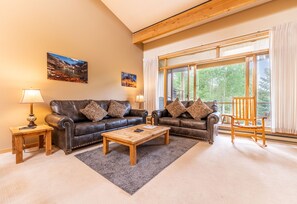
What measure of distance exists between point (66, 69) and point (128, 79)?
205cm

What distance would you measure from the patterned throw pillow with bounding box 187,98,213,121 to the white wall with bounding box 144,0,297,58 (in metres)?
1.96

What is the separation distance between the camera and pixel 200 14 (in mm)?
3498

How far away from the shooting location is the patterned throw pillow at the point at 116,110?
3641 millimetres

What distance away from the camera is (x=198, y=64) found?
4578 mm

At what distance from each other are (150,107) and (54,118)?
11.0 feet

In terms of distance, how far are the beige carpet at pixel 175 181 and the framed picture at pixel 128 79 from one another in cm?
301

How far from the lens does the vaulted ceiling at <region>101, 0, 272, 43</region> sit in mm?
3264

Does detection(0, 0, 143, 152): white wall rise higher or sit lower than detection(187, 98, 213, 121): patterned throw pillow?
higher

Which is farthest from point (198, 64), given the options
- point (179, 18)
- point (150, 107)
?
point (150, 107)

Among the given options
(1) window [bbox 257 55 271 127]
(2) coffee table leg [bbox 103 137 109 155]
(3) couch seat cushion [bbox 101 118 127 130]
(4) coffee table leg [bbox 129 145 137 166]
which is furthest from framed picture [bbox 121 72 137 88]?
(1) window [bbox 257 55 271 127]

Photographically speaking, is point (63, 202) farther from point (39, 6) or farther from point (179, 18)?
point (179, 18)

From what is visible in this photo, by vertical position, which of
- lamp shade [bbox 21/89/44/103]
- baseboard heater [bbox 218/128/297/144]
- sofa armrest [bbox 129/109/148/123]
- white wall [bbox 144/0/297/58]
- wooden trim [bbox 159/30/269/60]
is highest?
white wall [bbox 144/0/297/58]

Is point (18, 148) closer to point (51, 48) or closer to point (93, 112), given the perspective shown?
point (93, 112)

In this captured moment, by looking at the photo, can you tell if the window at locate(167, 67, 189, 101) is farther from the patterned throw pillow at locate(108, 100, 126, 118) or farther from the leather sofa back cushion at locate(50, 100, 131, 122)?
the leather sofa back cushion at locate(50, 100, 131, 122)
